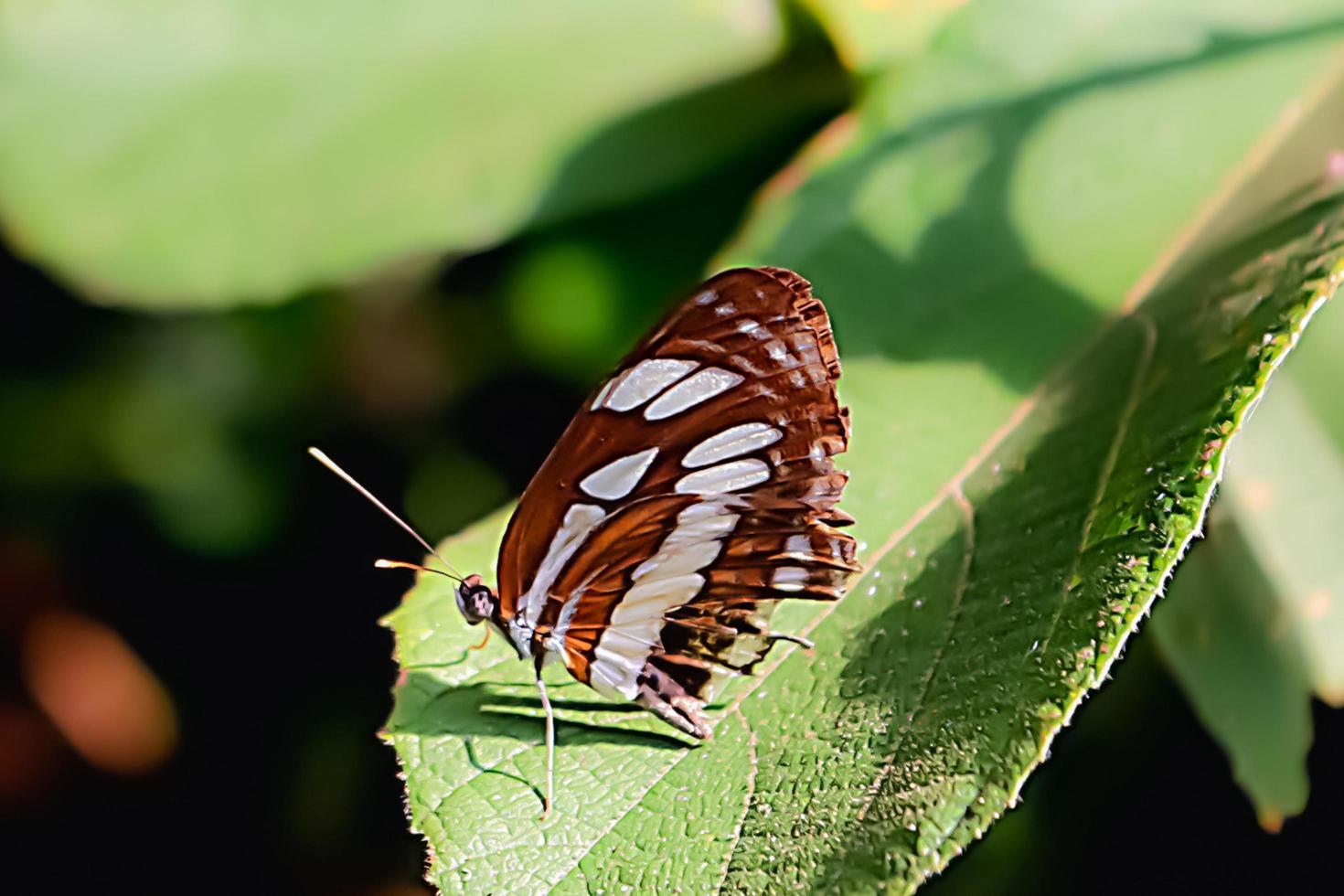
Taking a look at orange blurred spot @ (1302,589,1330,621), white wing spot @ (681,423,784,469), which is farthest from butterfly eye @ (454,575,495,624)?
orange blurred spot @ (1302,589,1330,621)

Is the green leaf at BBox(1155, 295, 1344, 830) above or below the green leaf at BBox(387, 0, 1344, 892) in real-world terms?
below

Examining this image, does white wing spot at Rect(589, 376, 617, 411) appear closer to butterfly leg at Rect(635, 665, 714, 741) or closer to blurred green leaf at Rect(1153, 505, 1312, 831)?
butterfly leg at Rect(635, 665, 714, 741)

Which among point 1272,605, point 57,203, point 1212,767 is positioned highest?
point 57,203

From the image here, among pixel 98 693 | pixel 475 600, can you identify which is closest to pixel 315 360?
pixel 98 693

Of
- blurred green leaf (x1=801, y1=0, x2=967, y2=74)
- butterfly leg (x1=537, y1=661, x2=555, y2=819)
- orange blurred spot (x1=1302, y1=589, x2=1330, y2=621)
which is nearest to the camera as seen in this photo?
butterfly leg (x1=537, y1=661, x2=555, y2=819)

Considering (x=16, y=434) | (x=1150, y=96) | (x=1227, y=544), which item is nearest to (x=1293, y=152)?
(x=1150, y=96)

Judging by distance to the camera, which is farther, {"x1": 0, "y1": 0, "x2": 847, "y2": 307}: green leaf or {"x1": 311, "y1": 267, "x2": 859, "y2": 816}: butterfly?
{"x1": 0, "y1": 0, "x2": 847, "y2": 307}: green leaf

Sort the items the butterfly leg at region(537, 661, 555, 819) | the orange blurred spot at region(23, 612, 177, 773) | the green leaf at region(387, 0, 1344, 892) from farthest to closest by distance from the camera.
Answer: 1. the orange blurred spot at region(23, 612, 177, 773)
2. the butterfly leg at region(537, 661, 555, 819)
3. the green leaf at region(387, 0, 1344, 892)

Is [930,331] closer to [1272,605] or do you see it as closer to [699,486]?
[699,486]
